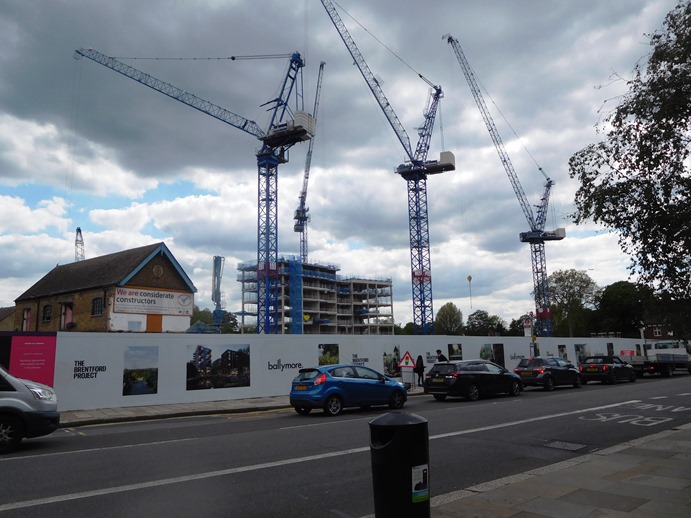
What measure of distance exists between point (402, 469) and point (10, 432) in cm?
879

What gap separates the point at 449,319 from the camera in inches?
5389

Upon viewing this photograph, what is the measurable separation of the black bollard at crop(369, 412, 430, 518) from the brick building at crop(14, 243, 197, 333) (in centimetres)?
3555

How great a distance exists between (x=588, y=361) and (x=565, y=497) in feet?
80.3

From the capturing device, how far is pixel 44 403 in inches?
403

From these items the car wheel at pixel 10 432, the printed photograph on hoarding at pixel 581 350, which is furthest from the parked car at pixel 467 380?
the printed photograph on hoarding at pixel 581 350

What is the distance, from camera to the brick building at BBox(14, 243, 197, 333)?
1452 inches

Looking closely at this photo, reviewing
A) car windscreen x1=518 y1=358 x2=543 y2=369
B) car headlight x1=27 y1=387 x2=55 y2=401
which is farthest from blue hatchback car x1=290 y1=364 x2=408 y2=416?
car windscreen x1=518 y1=358 x2=543 y2=369

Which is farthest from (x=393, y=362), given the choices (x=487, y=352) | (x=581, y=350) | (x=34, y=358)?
(x=581, y=350)

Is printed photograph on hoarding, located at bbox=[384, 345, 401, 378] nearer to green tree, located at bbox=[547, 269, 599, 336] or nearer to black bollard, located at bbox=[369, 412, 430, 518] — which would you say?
black bollard, located at bbox=[369, 412, 430, 518]

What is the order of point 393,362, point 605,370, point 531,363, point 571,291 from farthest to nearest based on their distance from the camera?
point 571,291, point 605,370, point 393,362, point 531,363

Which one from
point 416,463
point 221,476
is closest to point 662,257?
point 416,463

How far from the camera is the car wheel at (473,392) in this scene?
1948 centimetres

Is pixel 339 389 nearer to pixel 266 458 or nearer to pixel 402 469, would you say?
pixel 266 458

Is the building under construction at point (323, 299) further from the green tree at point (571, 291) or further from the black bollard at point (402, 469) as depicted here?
the black bollard at point (402, 469)
